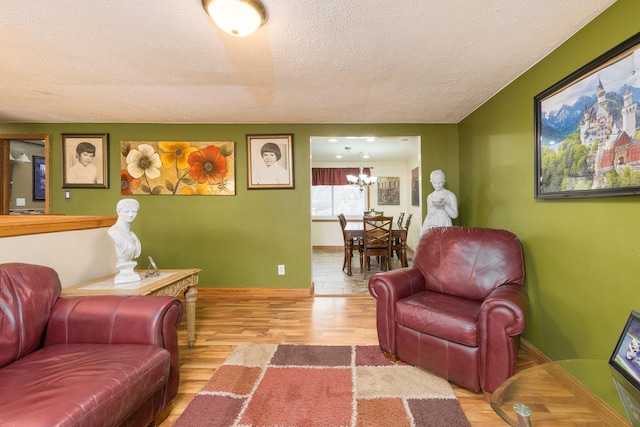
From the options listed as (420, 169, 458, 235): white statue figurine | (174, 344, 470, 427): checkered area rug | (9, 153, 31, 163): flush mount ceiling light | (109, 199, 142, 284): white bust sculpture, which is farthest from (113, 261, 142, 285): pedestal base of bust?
(9, 153, 31, 163): flush mount ceiling light

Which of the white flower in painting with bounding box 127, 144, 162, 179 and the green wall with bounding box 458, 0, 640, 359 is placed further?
the white flower in painting with bounding box 127, 144, 162, 179

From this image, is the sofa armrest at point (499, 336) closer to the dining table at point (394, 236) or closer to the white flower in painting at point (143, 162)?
the dining table at point (394, 236)

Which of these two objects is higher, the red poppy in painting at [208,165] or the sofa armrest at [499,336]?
the red poppy in painting at [208,165]

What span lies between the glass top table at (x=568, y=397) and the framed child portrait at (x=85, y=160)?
14.1ft

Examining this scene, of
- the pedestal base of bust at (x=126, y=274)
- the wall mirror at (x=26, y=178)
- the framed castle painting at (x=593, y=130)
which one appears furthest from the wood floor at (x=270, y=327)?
the wall mirror at (x=26, y=178)

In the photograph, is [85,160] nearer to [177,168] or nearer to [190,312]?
[177,168]

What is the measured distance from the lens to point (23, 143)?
4.55m

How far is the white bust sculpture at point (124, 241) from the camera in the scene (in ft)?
6.12

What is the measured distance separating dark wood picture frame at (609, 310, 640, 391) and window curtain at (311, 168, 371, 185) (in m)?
6.08

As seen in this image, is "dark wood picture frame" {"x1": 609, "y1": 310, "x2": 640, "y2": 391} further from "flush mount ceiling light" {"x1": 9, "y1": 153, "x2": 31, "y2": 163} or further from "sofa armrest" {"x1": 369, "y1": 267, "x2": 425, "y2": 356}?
"flush mount ceiling light" {"x1": 9, "y1": 153, "x2": 31, "y2": 163}

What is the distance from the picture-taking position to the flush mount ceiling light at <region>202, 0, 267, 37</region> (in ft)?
4.32

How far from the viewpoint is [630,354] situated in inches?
42.3

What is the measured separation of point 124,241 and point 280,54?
5.51 feet

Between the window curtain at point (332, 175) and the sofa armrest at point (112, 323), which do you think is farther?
the window curtain at point (332, 175)
